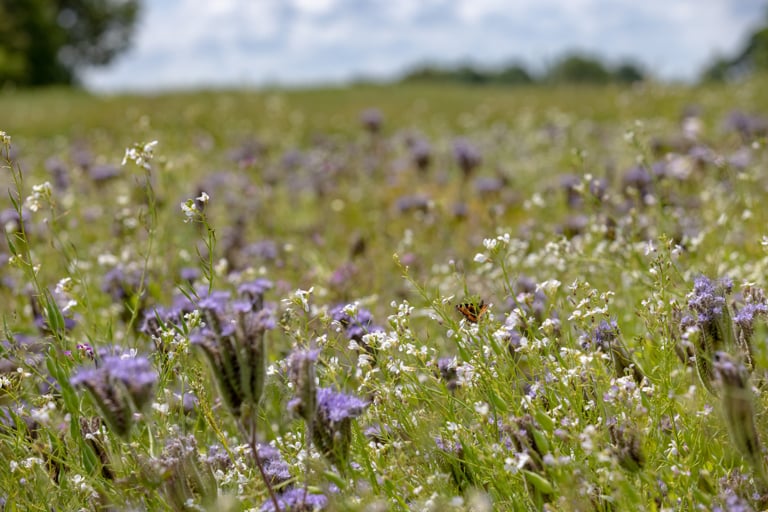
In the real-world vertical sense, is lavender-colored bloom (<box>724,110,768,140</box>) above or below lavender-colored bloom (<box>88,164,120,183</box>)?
below

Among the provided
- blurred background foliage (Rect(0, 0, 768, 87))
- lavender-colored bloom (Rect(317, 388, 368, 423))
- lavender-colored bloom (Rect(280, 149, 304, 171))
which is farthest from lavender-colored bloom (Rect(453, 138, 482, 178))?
blurred background foliage (Rect(0, 0, 768, 87))

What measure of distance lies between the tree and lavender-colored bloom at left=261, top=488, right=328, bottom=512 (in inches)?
1581

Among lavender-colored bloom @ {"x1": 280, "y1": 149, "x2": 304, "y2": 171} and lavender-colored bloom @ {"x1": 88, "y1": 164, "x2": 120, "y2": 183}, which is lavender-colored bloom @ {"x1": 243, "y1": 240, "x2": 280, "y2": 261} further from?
lavender-colored bloom @ {"x1": 280, "y1": 149, "x2": 304, "y2": 171}

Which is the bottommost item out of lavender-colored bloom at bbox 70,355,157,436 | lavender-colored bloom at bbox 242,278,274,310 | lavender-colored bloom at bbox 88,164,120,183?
lavender-colored bloom at bbox 70,355,157,436

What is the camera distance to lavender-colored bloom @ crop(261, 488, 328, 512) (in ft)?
7.10

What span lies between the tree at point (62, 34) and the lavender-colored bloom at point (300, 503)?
4015 centimetres

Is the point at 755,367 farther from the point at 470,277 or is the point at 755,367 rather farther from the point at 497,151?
the point at 497,151

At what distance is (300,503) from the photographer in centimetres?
Answer: 218


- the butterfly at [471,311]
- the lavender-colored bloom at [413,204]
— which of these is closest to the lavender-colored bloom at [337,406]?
the butterfly at [471,311]

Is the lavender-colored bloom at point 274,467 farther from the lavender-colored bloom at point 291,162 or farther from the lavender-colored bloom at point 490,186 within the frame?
the lavender-colored bloom at point 291,162

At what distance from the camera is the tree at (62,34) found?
137 ft

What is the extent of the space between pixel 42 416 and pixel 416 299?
112 inches

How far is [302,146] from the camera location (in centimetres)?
1261

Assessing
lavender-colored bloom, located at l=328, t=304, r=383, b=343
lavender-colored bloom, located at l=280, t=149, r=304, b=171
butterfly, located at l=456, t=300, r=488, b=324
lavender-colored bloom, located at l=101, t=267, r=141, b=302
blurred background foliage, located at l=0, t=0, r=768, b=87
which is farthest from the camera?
blurred background foliage, located at l=0, t=0, r=768, b=87
